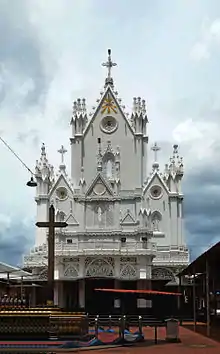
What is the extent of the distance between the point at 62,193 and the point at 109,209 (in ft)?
22.9

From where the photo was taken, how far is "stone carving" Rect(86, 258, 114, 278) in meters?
59.5

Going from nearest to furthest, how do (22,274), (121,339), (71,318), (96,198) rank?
(71,318) → (121,339) → (22,274) → (96,198)

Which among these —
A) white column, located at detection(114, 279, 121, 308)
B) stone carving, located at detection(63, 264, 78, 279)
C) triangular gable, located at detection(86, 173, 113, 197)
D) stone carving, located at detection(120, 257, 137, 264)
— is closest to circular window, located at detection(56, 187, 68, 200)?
triangular gable, located at detection(86, 173, 113, 197)

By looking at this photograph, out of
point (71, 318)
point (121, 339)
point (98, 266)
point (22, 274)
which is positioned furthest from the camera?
point (98, 266)

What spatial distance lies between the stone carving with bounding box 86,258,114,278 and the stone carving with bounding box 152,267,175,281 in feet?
17.1

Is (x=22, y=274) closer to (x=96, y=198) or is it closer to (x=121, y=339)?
(x=96, y=198)

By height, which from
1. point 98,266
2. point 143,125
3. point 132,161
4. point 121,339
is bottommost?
point 121,339

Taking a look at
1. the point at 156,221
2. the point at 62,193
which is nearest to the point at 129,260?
the point at 156,221

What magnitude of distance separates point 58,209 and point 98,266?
1015 cm

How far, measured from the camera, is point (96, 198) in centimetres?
6456

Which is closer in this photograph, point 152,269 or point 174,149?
point 152,269

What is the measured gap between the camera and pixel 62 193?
2694 inches

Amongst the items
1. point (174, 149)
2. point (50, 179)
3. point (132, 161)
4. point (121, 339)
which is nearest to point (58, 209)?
point (50, 179)

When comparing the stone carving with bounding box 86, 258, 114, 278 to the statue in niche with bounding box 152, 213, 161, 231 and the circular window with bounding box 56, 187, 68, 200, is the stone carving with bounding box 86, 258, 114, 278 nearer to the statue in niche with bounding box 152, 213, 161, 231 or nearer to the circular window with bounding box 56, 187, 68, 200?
the statue in niche with bounding box 152, 213, 161, 231
